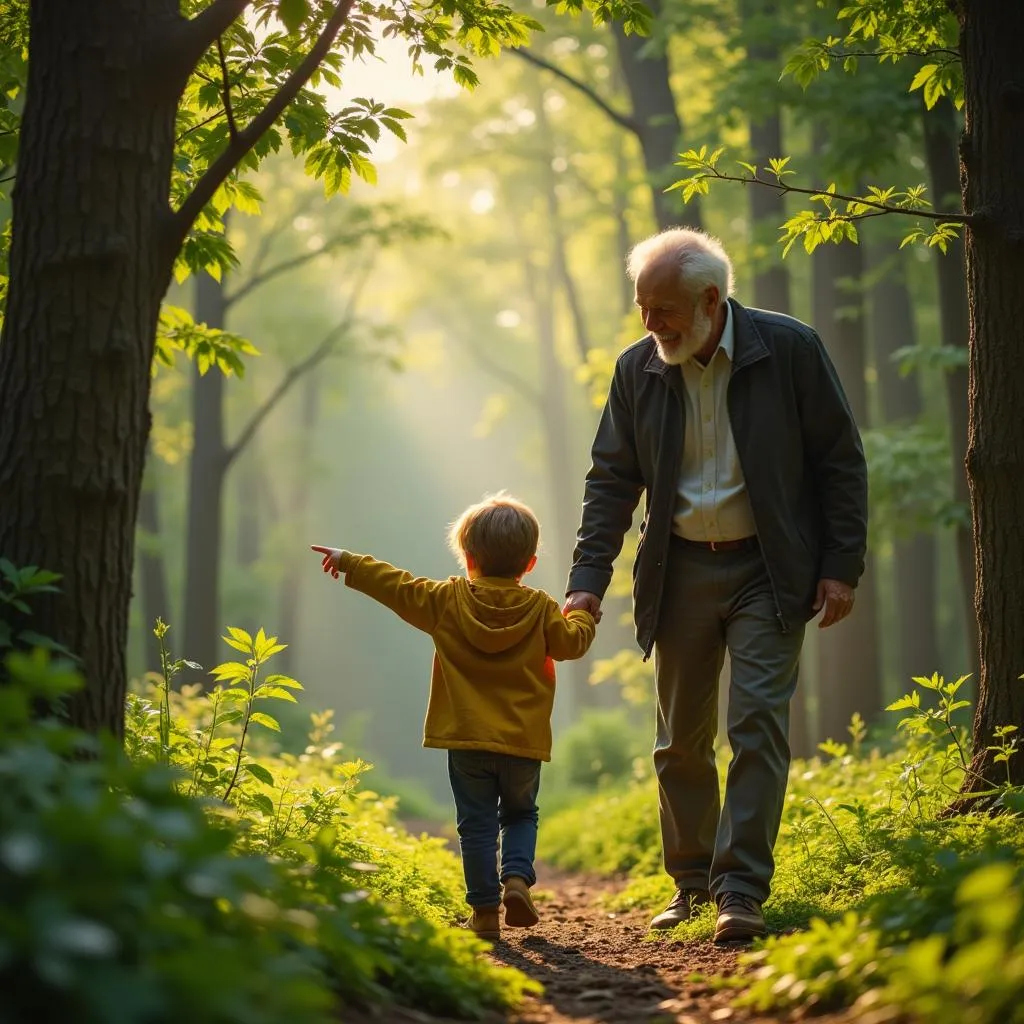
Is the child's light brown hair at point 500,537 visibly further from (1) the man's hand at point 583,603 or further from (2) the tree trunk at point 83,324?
(2) the tree trunk at point 83,324

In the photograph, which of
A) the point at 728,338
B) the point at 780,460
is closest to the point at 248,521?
the point at 728,338

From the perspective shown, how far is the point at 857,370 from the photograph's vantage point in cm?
1215

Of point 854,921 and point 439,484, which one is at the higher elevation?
point 439,484

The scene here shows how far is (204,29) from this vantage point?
12.2ft

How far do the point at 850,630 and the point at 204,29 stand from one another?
9.28m

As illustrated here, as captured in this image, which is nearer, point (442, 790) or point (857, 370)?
point (857, 370)

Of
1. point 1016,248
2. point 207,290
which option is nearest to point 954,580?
point 207,290

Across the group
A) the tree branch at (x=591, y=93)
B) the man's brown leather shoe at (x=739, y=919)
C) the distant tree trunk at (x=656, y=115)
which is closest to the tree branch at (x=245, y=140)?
the man's brown leather shoe at (x=739, y=919)

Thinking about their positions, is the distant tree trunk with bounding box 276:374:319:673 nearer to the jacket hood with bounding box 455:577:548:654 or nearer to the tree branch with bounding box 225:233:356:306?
the tree branch with bounding box 225:233:356:306

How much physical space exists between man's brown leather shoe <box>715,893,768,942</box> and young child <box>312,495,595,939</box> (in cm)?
78

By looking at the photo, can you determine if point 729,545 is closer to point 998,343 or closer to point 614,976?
point 998,343

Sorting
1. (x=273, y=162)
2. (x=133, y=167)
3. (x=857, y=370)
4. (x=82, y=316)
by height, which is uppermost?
(x=273, y=162)

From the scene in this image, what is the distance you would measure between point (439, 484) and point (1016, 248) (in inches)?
1980

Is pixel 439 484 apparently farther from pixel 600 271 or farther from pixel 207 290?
pixel 207 290
